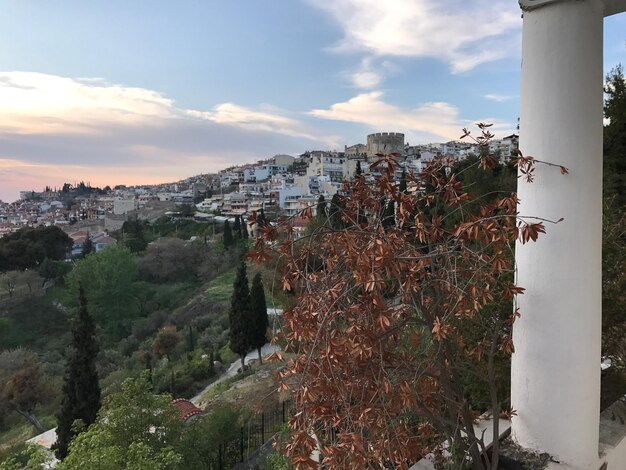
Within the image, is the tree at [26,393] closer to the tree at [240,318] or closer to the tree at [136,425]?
the tree at [240,318]

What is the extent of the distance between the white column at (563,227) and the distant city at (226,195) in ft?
107

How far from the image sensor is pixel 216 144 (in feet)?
70.6

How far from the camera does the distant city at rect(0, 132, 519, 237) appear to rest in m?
44.8

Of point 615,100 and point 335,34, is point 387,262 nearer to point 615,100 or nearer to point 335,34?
point 615,100

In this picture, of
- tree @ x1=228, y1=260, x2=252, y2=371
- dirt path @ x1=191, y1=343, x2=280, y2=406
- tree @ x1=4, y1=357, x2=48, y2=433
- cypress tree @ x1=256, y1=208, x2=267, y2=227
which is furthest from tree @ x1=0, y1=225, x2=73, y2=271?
cypress tree @ x1=256, y1=208, x2=267, y2=227

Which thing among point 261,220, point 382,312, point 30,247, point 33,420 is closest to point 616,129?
point 382,312

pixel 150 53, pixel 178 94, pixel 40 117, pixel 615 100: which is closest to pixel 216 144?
pixel 178 94

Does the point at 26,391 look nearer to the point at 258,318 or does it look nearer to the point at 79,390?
the point at 79,390

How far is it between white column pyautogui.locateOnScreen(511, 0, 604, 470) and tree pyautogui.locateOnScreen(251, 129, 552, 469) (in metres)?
0.16

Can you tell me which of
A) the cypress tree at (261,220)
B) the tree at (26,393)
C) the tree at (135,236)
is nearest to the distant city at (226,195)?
the tree at (135,236)

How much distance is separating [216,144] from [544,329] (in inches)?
825

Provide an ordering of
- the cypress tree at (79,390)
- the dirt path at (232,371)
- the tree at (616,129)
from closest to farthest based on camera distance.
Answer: the tree at (616,129) → the cypress tree at (79,390) → the dirt path at (232,371)

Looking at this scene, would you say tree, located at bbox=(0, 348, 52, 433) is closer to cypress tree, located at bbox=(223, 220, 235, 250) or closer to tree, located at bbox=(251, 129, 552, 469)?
tree, located at bbox=(251, 129, 552, 469)

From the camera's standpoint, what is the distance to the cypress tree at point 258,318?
15.6 metres
